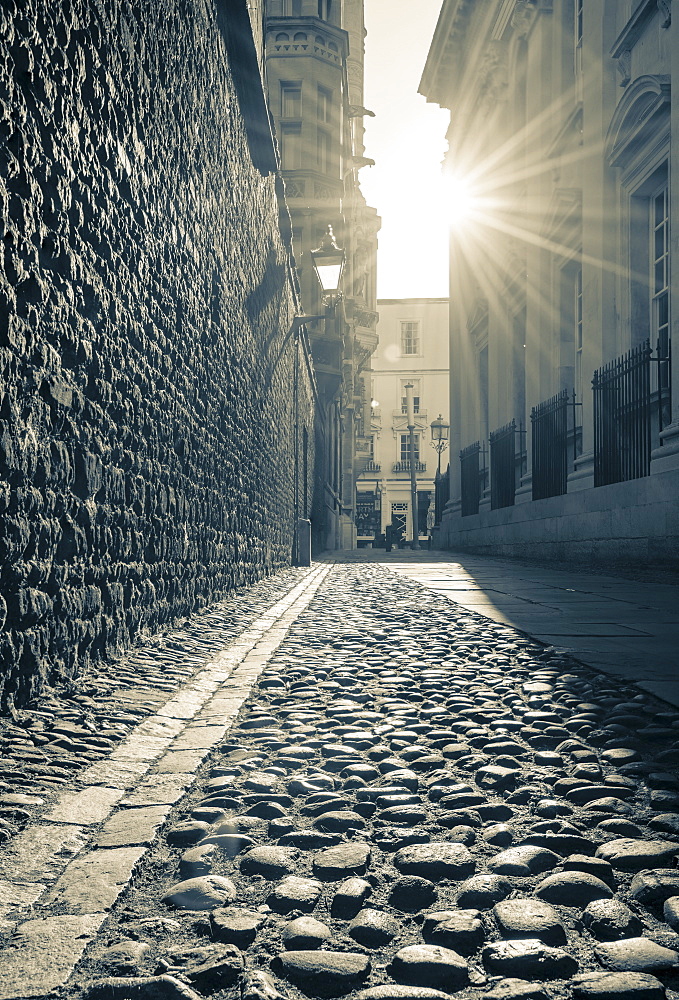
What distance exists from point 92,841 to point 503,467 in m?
16.7

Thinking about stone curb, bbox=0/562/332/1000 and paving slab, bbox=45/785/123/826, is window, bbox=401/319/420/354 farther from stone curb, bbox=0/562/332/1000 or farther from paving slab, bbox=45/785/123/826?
paving slab, bbox=45/785/123/826

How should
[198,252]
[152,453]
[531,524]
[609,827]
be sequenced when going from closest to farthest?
1. [609,827]
2. [152,453]
3. [198,252]
4. [531,524]

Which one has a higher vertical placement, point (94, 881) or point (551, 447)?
point (551, 447)

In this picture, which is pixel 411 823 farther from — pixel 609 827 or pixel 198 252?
pixel 198 252

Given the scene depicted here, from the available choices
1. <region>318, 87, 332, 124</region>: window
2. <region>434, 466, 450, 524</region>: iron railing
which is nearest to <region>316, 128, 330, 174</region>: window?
<region>318, 87, 332, 124</region>: window

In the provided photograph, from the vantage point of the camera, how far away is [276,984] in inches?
48.3

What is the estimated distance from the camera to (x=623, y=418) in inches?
416

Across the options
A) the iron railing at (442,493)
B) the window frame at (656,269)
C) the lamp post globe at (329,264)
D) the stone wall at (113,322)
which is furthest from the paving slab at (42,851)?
the iron railing at (442,493)

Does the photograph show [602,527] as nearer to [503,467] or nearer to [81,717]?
[503,467]

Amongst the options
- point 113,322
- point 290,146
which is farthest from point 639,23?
point 290,146

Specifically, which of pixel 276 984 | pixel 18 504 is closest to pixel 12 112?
pixel 18 504

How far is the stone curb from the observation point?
130cm

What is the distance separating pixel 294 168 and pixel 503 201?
7814mm

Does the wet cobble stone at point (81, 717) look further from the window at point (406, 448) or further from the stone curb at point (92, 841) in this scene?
the window at point (406, 448)
